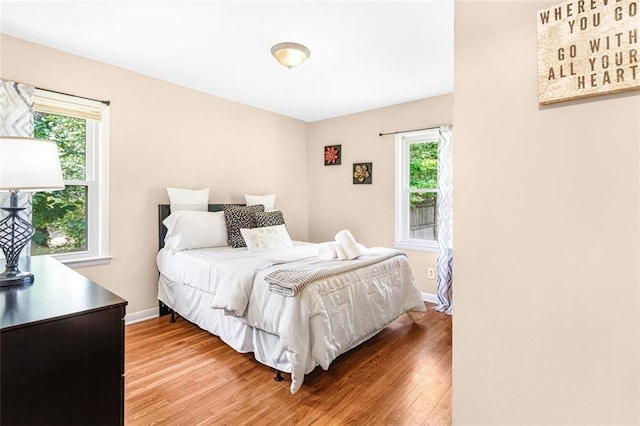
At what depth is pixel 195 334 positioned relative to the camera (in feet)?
9.34

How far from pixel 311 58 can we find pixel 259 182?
1918 millimetres

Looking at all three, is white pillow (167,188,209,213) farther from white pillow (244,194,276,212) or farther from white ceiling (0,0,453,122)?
white ceiling (0,0,453,122)

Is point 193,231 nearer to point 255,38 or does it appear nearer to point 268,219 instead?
point 268,219

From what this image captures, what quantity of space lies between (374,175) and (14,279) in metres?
3.56

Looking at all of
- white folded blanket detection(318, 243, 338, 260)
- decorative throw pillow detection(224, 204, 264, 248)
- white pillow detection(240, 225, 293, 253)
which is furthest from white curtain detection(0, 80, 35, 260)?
white folded blanket detection(318, 243, 338, 260)

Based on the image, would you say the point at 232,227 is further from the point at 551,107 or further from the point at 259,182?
the point at 551,107

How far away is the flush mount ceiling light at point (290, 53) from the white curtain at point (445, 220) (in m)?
1.81

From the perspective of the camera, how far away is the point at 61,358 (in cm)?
104

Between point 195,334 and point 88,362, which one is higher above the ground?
point 88,362

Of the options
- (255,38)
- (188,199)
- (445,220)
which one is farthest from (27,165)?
(445,220)

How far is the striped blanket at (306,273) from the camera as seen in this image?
2006 mm

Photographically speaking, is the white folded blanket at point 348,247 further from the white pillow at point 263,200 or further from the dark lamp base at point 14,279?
the dark lamp base at point 14,279

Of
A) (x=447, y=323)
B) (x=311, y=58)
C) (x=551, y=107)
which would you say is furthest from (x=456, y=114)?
(x=447, y=323)

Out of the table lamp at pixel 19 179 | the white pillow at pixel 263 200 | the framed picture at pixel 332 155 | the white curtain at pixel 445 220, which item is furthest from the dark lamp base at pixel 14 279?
the framed picture at pixel 332 155
